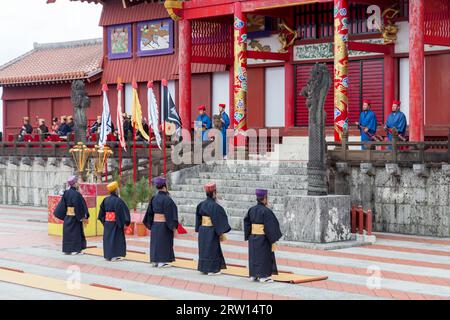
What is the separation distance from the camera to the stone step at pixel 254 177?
21.6m

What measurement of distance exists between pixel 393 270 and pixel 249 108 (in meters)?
14.2

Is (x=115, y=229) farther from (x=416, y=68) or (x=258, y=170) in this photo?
(x=416, y=68)

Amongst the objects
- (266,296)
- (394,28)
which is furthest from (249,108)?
(266,296)

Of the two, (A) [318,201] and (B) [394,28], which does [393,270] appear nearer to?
(A) [318,201]

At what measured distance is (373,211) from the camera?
20.8 m

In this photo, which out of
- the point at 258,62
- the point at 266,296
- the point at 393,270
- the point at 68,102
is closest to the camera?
the point at 266,296

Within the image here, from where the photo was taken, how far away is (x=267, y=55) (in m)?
26.7


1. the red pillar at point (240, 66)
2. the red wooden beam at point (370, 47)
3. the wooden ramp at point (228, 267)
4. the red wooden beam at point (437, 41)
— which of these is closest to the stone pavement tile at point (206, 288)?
the wooden ramp at point (228, 267)

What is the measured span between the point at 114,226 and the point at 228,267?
2516mm

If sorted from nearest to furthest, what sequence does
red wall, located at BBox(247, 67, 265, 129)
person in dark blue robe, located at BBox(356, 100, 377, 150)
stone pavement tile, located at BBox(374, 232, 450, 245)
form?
1. stone pavement tile, located at BBox(374, 232, 450, 245)
2. person in dark blue robe, located at BBox(356, 100, 377, 150)
3. red wall, located at BBox(247, 67, 265, 129)

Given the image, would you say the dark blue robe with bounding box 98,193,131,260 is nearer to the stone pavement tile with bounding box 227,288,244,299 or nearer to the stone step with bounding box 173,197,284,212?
the stone pavement tile with bounding box 227,288,244,299

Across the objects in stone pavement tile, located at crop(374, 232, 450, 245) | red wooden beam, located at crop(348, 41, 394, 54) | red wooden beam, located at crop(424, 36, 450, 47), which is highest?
red wooden beam, located at crop(348, 41, 394, 54)

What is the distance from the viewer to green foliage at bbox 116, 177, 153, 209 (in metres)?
21.8

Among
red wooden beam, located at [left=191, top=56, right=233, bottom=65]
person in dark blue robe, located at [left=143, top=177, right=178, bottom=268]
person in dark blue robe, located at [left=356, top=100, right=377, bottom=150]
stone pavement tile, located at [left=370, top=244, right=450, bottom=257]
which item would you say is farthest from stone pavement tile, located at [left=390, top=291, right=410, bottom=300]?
red wooden beam, located at [left=191, top=56, right=233, bottom=65]
